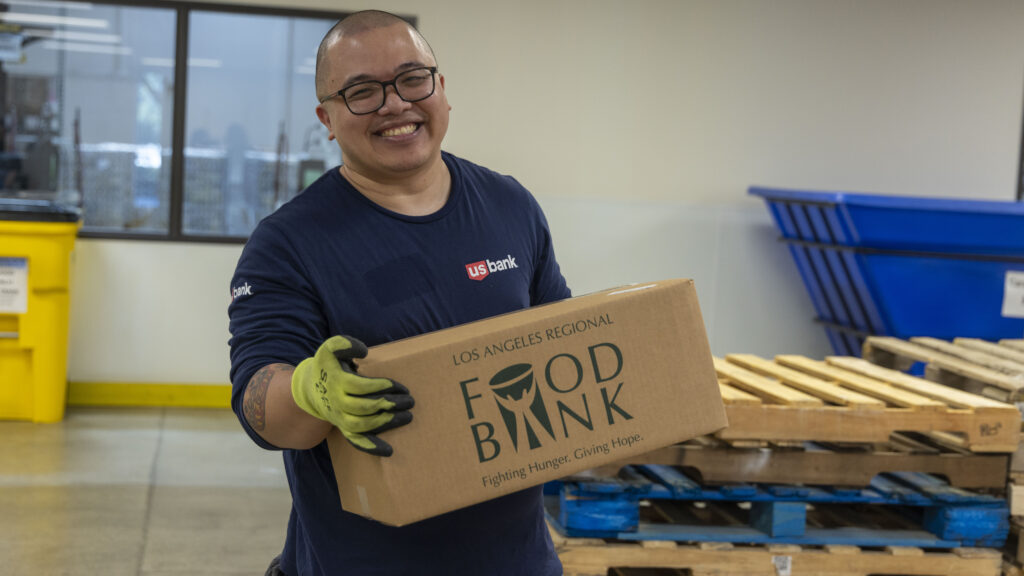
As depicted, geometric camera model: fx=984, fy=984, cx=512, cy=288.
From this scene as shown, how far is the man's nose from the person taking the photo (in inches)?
70.3

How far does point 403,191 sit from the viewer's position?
1.89 m

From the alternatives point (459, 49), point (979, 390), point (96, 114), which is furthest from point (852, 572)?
point (96, 114)

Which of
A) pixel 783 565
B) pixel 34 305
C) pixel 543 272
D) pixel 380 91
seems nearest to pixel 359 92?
pixel 380 91

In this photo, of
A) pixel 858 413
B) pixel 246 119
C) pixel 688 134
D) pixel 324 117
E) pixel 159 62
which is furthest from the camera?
pixel 688 134

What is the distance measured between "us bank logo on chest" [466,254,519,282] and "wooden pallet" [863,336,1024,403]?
264 centimetres

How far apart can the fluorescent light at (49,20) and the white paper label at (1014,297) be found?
597cm

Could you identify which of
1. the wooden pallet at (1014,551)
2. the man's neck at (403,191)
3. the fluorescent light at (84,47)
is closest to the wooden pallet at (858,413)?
the wooden pallet at (1014,551)

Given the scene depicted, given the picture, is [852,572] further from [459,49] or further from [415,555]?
[459,49]

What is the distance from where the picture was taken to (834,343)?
674 centimetres

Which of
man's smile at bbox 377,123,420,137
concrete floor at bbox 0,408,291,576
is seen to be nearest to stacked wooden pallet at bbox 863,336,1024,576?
man's smile at bbox 377,123,420,137

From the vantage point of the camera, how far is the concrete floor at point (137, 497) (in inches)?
161

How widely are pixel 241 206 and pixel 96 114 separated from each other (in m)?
1.11

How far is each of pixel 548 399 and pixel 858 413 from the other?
200cm

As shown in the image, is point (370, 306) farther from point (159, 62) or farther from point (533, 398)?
point (159, 62)
